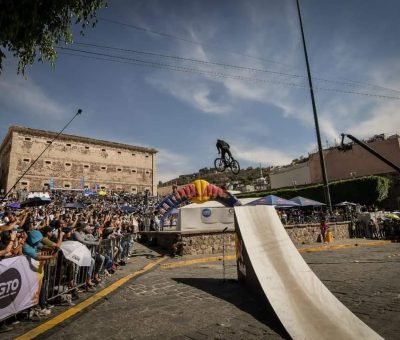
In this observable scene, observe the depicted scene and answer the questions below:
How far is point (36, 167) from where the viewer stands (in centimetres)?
4862

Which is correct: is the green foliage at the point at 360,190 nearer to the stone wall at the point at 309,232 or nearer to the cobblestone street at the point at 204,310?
the stone wall at the point at 309,232

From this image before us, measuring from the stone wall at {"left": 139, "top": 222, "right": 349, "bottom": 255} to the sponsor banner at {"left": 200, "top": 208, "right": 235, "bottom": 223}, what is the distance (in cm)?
176

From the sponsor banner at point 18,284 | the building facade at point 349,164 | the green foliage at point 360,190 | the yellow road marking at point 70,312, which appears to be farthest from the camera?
the building facade at point 349,164

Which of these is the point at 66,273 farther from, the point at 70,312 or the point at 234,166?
the point at 234,166

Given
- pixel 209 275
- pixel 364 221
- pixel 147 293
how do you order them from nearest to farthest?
pixel 147 293, pixel 209 275, pixel 364 221

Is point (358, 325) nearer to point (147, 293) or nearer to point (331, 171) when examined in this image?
point (147, 293)

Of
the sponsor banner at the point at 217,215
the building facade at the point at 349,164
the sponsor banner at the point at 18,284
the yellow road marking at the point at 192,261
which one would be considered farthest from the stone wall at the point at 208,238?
the building facade at the point at 349,164

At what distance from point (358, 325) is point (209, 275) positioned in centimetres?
539

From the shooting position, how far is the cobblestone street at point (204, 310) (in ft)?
14.7

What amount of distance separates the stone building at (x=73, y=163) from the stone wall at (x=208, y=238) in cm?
3559

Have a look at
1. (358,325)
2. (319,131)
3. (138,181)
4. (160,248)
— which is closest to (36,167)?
(138,181)

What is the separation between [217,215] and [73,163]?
139ft

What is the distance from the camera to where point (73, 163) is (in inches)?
2101

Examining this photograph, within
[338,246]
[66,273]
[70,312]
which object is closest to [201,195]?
[338,246]
